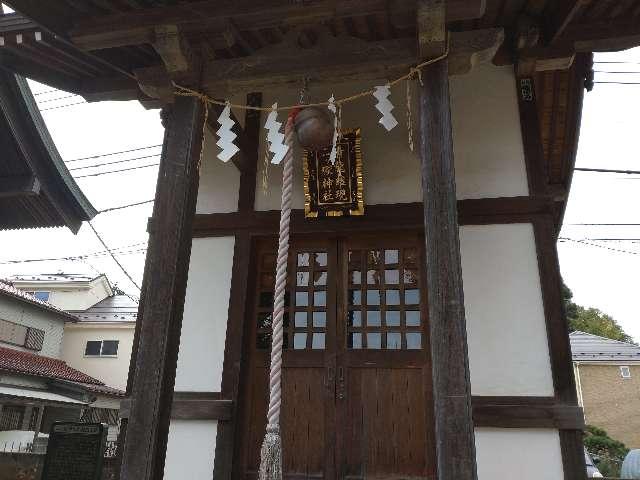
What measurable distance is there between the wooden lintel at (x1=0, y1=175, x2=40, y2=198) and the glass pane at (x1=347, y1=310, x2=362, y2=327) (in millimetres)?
3890

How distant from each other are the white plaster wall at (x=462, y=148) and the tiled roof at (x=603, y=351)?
26.1 metres

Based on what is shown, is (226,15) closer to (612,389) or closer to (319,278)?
(319,278)

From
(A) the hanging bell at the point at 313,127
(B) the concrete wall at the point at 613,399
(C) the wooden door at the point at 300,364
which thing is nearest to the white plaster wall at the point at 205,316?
(C) the wooden door at the point at 300,364

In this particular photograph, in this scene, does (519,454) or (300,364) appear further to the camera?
(300,364)

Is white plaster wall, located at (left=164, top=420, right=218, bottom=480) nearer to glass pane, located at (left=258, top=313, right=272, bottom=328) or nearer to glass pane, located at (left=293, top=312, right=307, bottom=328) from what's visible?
glass pane, located at (left=258, top=313, right=272, bottom=328)

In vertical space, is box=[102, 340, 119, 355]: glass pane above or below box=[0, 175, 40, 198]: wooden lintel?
above

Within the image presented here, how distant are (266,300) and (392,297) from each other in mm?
1344

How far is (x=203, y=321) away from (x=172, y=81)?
2.38 meters

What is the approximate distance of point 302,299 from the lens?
5160 millimetres

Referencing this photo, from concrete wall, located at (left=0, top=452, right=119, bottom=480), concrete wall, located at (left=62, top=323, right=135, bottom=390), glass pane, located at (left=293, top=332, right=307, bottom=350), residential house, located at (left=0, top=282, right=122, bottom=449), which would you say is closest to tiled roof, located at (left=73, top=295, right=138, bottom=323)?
concrete wall, located at (left=62, top=323, right=135, bottom=390)

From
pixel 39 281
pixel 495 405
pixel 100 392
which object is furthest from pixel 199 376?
pixel 39 281

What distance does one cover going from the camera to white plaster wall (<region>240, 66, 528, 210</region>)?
16.1 ft

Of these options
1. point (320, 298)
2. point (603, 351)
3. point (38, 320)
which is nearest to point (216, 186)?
point (320, 298)

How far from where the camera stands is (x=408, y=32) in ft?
15.5
